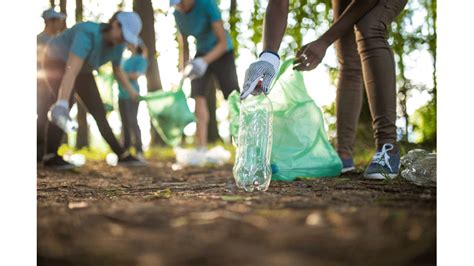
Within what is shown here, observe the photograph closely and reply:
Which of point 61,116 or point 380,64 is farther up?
point 380,64

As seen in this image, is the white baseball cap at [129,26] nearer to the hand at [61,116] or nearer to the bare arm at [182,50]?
the bare arm at [182,50]

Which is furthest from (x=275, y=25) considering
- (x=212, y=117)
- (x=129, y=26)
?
(x=212, y=117)

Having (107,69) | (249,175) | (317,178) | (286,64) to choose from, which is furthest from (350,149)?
(107,69)

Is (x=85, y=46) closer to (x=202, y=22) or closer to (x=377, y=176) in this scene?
(x=202, y=22)

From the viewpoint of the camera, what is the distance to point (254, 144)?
1.73 metres

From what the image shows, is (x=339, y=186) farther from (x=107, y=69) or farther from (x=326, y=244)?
(x=107, y=69)

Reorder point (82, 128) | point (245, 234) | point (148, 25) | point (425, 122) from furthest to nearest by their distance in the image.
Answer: point (82, 128)
point (148, 25)
point (425, 122)
point (245, 234)

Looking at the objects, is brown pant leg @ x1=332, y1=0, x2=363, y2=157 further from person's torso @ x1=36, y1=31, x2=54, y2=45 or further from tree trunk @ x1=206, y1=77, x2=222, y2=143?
tree trunk @ x1=206, y1=77, x2=222, y2=143

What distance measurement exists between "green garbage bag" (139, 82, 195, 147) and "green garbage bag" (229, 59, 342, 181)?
124cm

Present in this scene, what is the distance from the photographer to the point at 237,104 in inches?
80.0

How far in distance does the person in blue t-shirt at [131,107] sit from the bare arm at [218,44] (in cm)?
120

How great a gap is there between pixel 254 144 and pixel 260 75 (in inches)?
11.8

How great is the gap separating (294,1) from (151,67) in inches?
106

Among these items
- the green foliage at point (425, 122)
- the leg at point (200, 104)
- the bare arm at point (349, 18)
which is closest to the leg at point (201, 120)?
the leg at point (200, 104)
